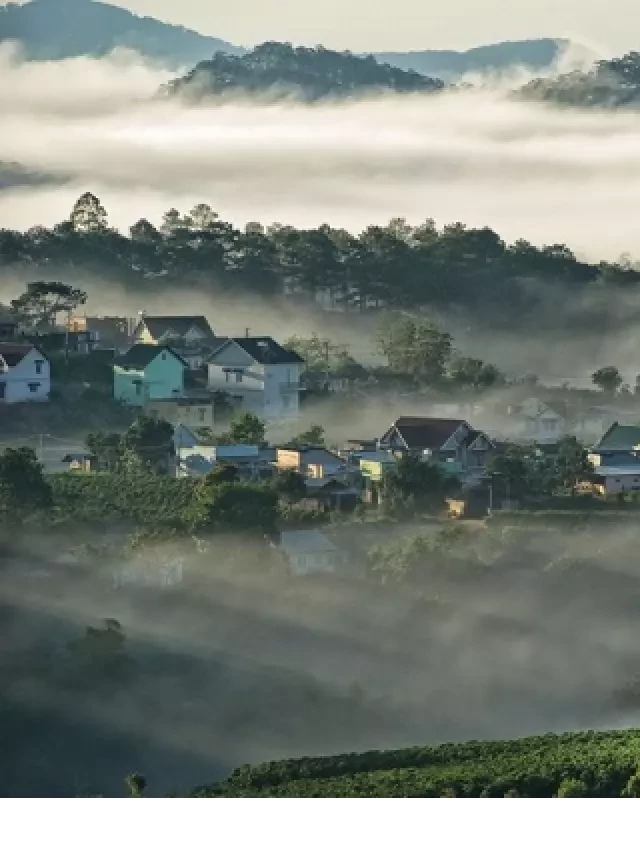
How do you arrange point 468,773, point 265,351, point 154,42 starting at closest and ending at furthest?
point 468,773
point 154,42
point 265,351

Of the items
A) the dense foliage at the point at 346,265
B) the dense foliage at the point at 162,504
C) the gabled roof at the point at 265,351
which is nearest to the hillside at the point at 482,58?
the dense foliage at the point at 346,265

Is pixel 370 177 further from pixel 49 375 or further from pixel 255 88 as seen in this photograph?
pixel 49 375

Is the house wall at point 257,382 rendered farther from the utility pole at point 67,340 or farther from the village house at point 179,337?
the utility pole at point 67,340

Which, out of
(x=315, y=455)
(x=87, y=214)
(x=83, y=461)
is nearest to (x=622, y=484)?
(x=315, y=455)

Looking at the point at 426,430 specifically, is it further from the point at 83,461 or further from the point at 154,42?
the point at 154,42

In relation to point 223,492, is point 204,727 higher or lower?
lower

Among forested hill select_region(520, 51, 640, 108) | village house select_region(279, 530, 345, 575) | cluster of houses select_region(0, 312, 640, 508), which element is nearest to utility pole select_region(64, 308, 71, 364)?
cluster of houses select_region(0, 312, 640, 508)
